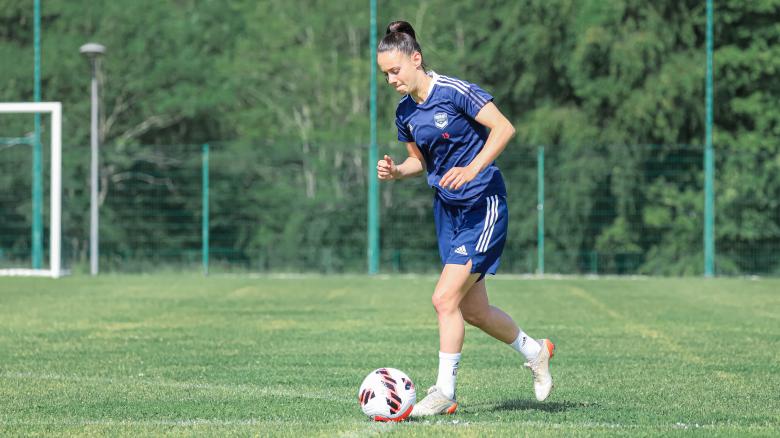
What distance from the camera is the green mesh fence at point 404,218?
24531 mm

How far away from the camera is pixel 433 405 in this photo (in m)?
6.52

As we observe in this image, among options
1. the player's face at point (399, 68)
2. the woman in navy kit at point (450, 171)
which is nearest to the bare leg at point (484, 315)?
the woman in navy kit at point (450, 171)

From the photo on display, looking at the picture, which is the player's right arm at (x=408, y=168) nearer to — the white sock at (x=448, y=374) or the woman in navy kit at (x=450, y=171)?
the woman in navy kit at (x=450, y=171)

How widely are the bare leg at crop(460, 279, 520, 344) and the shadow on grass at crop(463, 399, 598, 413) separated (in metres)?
0.36

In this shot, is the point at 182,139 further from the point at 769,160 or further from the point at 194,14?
the point at 769,160

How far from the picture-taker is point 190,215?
2488 cm

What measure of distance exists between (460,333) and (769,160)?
19.2 metres

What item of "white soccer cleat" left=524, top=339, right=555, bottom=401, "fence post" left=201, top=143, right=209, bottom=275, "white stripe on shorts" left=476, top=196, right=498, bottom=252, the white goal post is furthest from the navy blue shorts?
"fence post" left=201, top=143, right=209, bottom=275

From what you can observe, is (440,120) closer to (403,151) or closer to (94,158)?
(94,158)

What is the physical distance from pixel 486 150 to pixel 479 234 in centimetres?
51

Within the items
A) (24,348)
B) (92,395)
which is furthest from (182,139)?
(92,395)

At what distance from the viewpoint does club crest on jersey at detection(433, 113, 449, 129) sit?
262 inches

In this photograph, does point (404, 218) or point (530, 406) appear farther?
point (404, 218)

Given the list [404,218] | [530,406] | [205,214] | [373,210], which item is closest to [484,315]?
[530,406]
